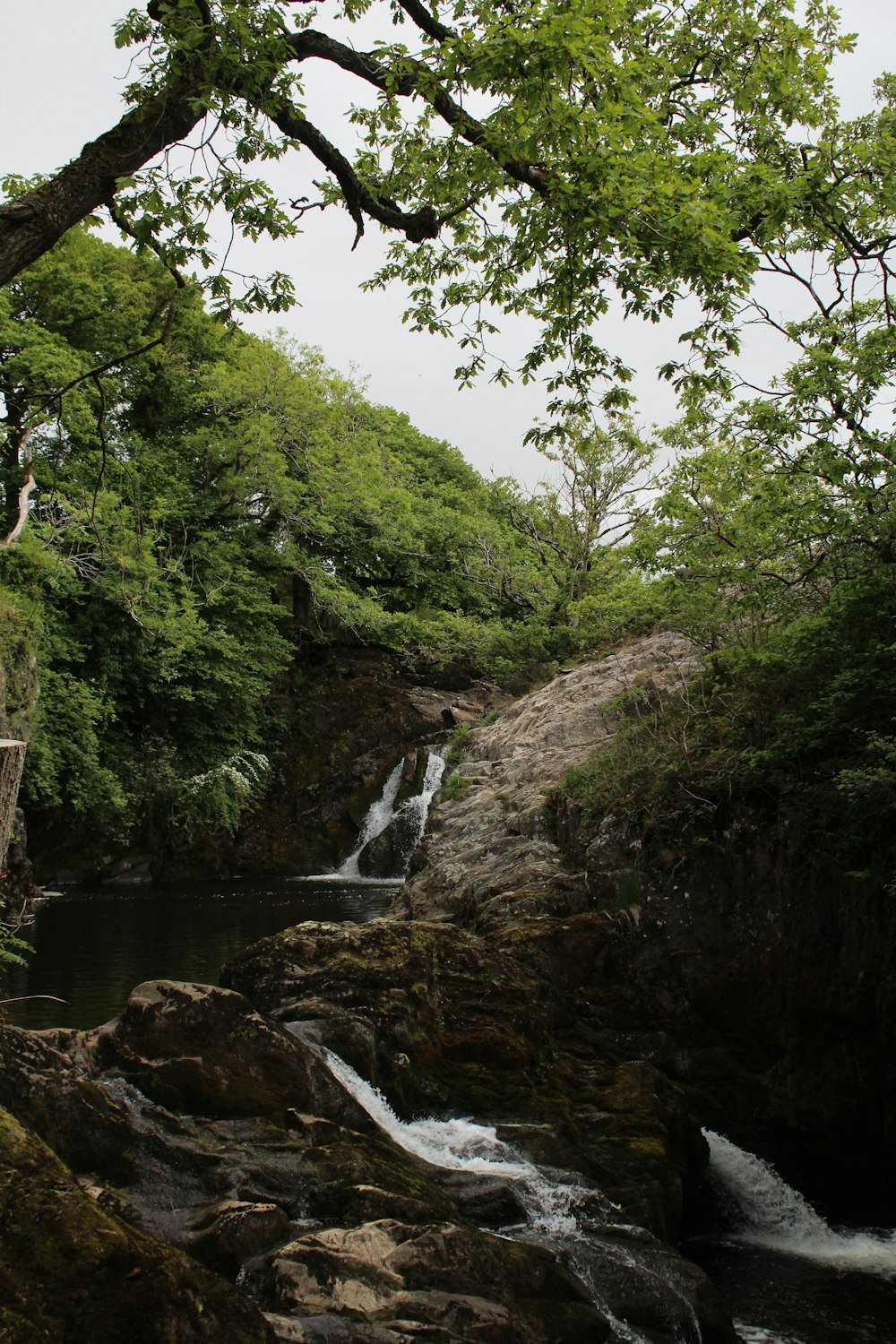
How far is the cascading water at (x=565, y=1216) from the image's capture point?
5.03 m

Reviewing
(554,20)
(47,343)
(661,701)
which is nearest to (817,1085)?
(661,701)

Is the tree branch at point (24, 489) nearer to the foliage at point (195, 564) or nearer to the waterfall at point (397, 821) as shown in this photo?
the foliage at point (195, 564)

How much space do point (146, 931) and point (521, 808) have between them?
22.5ft

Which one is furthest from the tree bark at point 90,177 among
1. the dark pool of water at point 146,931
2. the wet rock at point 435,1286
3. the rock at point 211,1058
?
the dark pool of water at point 146,931

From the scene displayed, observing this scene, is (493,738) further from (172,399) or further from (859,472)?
(172,399)

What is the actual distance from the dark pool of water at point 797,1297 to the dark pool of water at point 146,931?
6158 mm

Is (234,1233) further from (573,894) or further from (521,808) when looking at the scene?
(521,808)

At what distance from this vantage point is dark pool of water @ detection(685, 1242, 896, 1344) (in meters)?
5.41

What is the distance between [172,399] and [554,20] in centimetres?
2144

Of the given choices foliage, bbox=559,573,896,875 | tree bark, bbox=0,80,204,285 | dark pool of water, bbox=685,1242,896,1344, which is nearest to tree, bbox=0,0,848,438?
tree bark, bbox=0,80,204,285

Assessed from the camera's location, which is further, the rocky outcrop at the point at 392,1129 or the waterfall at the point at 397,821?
the waterfall at the point at 397,821

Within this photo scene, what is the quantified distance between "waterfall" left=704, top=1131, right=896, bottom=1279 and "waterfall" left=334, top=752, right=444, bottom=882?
1301 centimetres

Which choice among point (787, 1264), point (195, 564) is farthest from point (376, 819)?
point (787, 1264)

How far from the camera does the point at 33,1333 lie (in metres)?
2.93
